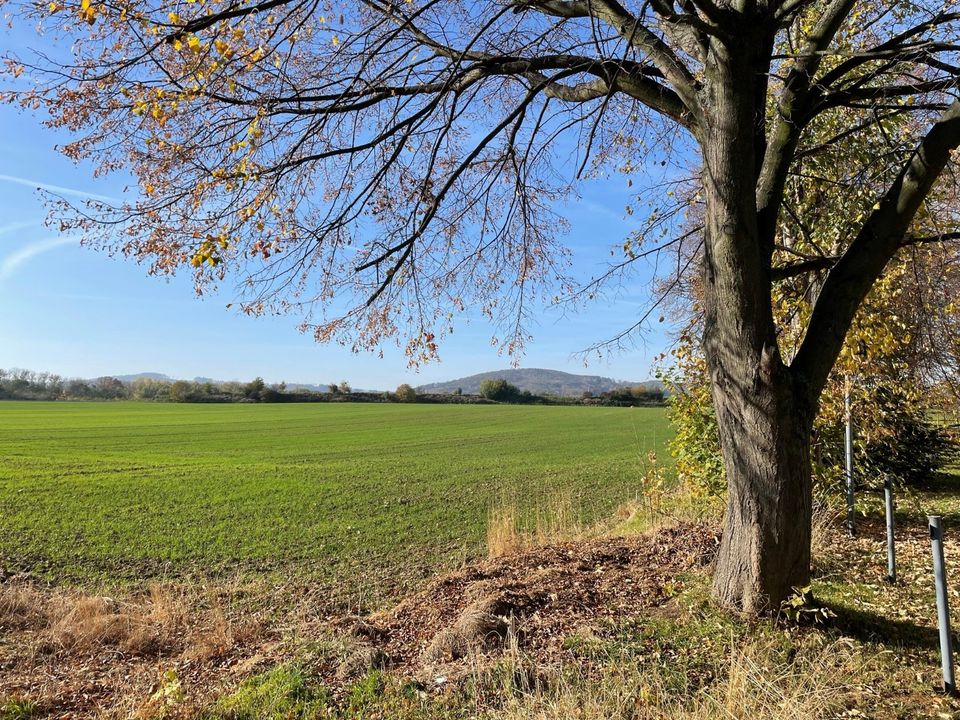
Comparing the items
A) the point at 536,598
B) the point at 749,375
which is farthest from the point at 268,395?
the point at 749,375

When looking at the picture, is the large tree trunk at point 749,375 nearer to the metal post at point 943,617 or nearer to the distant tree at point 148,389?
the metal post at point 943,617

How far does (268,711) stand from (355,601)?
484 cm

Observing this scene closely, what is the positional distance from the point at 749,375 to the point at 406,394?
317 feet

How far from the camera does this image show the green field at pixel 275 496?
12164 mm

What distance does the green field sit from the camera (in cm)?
1216

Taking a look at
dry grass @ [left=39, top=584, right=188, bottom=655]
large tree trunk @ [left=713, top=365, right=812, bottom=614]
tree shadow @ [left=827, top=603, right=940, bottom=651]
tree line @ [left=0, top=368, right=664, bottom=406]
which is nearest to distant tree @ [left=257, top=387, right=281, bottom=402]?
tree line @ [left=0, top=368, right=664, bottom=406]

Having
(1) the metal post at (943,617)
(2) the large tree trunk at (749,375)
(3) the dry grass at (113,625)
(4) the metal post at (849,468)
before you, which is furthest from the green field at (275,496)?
(1) the metal post at (943,617)

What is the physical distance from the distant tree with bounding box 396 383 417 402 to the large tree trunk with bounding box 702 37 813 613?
9551 cm

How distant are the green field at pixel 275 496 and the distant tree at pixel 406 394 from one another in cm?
5610

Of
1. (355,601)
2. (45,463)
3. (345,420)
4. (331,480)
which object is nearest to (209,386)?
(345,420)

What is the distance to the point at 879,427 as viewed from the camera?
9734mm

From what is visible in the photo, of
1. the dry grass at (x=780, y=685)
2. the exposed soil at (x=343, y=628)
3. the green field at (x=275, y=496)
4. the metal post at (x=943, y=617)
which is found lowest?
the green field at (x=275, y=496)

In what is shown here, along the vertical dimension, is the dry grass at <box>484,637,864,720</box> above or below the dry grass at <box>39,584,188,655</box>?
above

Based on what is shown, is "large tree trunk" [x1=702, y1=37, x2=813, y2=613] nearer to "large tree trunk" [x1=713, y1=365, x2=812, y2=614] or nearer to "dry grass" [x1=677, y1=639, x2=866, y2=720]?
"large tree trunk" [x1=713, y1=365, x2=812, y2=614]
